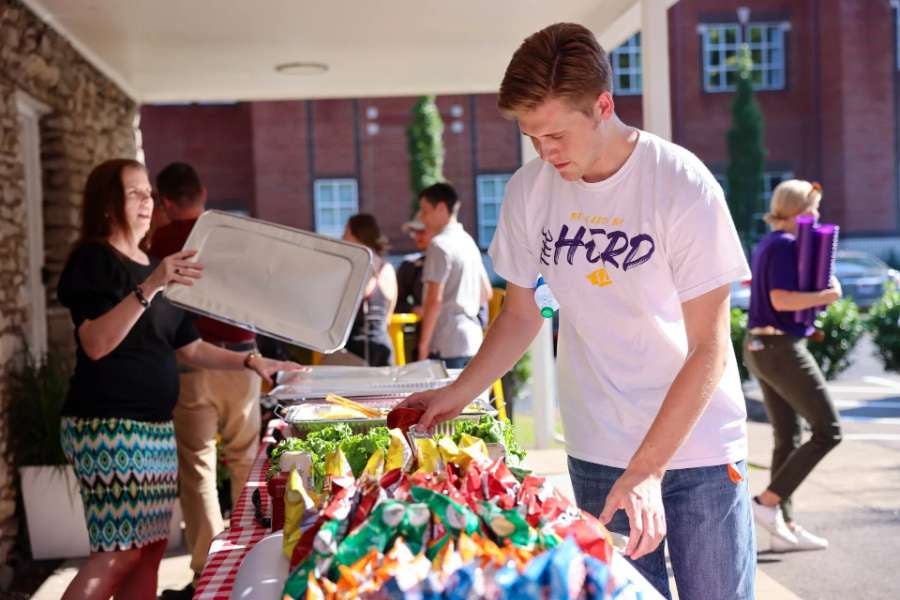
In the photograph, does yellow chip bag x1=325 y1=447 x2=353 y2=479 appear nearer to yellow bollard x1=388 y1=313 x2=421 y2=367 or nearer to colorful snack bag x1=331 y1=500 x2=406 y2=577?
colorful snack bag x1=331 y1=500 x2=406 y2=577

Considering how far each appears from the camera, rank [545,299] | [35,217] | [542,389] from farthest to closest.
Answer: [542,389] → [35,217] → [545,299]

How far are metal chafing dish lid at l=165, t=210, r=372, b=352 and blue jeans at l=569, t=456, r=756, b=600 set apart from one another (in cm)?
105

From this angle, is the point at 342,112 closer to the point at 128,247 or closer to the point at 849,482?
the point at 849,482

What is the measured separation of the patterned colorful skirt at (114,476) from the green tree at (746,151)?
24.8m

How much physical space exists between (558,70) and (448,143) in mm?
25574

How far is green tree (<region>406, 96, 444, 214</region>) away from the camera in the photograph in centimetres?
2592

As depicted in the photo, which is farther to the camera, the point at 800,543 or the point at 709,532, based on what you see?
the point at 800,543

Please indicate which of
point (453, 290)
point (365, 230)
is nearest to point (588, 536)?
point (453, 290)

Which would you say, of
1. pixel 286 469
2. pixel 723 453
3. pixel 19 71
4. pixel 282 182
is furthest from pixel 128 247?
pixel 282 182

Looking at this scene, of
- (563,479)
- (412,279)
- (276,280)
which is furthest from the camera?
(412,279)

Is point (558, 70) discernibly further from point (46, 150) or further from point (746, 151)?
point (746, 151)

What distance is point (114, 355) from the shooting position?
11.7ft

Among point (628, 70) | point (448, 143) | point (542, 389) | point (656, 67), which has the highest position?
point (628, 70)

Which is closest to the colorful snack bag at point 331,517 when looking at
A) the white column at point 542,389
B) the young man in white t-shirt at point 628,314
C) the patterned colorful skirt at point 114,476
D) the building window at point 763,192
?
the young man in white t-shirt at point 628,314
